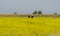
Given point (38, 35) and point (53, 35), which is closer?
point (38, 35)

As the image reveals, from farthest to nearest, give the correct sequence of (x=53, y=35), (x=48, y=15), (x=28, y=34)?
(x=48, y=15) < (x=53, y=35) < (x=28, y=34)

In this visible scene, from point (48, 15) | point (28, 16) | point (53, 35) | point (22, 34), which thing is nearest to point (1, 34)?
point (22, 34)

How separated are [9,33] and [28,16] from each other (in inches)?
727

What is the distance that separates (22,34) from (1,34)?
58.7 inches

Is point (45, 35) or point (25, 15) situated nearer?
point (45, 35)

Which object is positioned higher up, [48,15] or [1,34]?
[1,34]

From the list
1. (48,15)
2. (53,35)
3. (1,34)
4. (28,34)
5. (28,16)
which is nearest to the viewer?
(1,34)

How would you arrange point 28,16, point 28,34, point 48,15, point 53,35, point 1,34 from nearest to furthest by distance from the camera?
1. point 1,34
2. point 28,34
3. point 53,35
4. point 28,16
5. point 48,15

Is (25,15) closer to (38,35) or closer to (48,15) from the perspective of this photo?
(48,15)

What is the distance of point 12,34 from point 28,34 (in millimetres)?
1427

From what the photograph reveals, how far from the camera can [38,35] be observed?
16.3 meters

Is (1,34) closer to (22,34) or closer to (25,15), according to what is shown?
(22,34)

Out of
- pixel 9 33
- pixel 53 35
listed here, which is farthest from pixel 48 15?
pixel 9 33

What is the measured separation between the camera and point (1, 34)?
14.8 metres
